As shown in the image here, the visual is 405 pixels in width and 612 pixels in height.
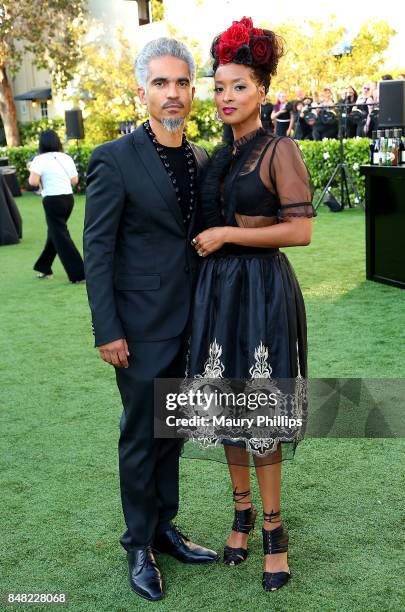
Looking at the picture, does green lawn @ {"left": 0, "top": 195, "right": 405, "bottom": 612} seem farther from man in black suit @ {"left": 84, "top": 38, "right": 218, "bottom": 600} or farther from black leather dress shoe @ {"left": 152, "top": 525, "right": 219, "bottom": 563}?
man in black suit @ {"left": 84, "top": 38, "right": 218, "bottom": 600}

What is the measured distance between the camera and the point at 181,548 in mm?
3027

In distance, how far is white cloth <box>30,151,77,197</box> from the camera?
27.0ft

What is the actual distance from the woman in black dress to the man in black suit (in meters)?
0.09

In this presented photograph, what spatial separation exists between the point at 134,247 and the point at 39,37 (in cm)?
2889

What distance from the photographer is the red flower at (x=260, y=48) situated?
2.61 m

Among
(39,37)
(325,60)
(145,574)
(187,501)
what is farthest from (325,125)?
(39,37)

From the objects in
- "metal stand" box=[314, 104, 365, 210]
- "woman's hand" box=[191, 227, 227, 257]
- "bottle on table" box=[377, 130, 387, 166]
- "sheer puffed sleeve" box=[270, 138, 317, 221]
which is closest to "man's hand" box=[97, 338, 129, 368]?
"woman's hand" box=[191, 227, 227, 257]

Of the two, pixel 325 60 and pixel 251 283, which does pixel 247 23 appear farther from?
pixel 325 60

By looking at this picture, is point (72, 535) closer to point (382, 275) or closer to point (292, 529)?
point (292, 529)

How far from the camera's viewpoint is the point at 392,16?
23.5 metres

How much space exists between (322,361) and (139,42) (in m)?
24.9

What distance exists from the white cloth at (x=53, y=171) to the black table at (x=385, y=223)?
298 cm

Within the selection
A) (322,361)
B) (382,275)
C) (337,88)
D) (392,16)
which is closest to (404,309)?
(382,275)

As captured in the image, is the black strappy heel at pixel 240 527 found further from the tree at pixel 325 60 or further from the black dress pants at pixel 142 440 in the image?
the tree at pixel 325 60
